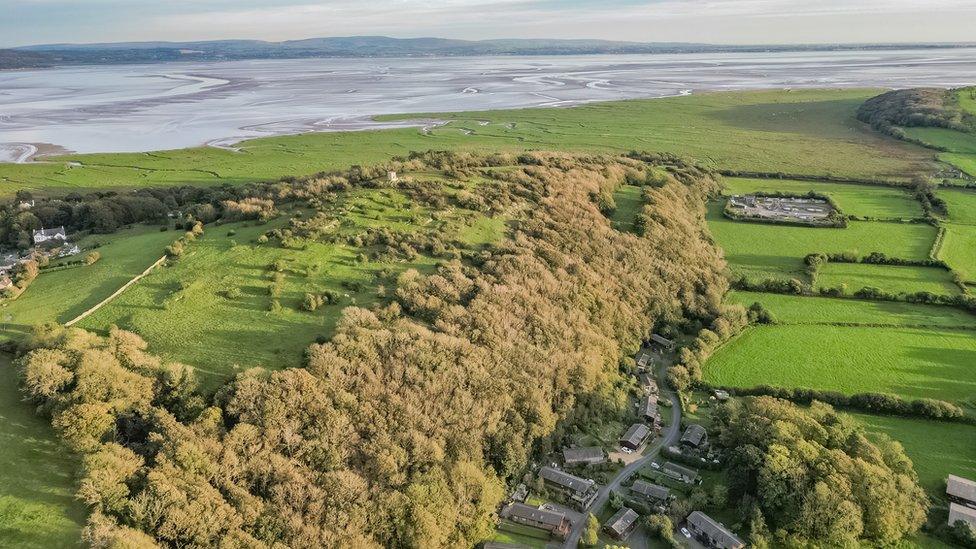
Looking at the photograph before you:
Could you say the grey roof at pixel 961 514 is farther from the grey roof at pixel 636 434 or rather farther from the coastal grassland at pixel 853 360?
the grey roof at pixel 636 434

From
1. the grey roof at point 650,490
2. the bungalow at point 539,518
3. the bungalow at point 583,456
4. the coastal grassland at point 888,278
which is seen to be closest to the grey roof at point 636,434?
the bungalow at point 583,456

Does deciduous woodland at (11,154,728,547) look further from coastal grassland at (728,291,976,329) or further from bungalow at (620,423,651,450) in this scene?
coastal grassland at (728,291,976,329)

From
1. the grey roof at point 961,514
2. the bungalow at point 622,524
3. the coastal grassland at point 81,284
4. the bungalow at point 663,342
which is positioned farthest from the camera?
the bungalow at point 663,342

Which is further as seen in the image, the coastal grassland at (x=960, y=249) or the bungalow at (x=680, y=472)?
the coastal grassland at (x=960, y=249)

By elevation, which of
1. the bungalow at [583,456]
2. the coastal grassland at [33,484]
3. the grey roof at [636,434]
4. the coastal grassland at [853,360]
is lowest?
the bungalow at [583,456]

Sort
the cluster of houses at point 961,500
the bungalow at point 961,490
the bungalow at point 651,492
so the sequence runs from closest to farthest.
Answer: the cluster of houses at point 961,500 < the bungalow at point 961,490 < the bungalow at point 651,492

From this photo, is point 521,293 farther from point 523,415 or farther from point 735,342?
point 735,342

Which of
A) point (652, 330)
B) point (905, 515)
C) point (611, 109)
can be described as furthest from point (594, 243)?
point (611, 109)

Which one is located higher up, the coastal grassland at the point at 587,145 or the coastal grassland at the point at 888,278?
the coastal grassland at the point at 587,145
